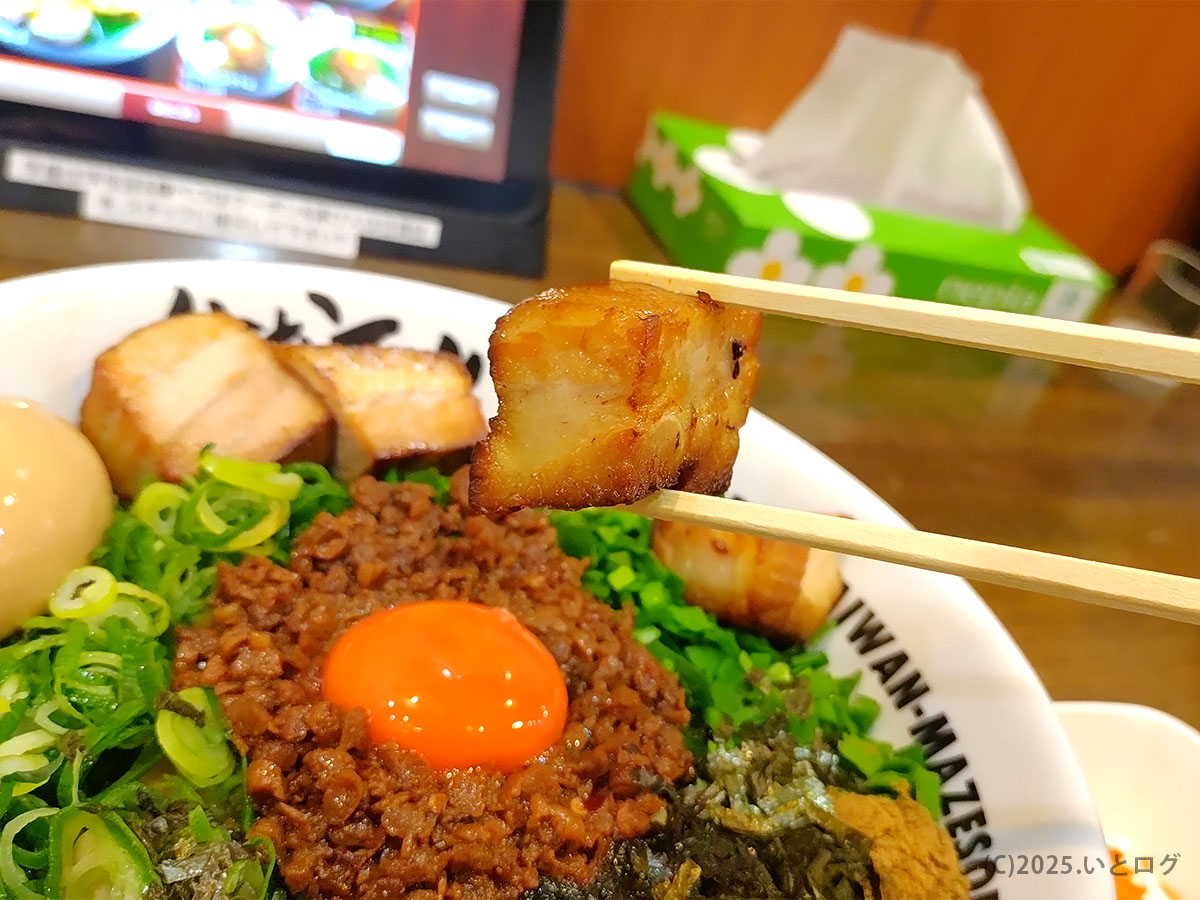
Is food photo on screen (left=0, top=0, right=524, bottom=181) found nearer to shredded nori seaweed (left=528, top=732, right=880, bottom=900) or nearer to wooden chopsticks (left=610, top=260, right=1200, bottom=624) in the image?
wooden chopsticks (left=610, top=260, right=1200, bottom=624)

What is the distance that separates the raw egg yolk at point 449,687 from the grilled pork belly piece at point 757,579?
0.40m

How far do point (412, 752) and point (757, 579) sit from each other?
2.35 ft

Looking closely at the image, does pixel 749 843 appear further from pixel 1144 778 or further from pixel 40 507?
pixel 40 507

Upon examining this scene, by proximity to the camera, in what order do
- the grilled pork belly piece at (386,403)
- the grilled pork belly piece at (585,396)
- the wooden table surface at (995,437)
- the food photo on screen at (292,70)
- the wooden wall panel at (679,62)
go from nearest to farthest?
the grilled pork belly piece at (585,396) < the grilled pork belly piece at (386,403) < the wooden table surface at (995,437) < the food photo on screen at (292,70) < the wooden wall panel at (679,62)

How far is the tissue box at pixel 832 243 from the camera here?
2777 mm

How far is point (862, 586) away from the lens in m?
1.73

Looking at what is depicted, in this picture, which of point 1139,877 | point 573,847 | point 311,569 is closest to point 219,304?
point 311,569

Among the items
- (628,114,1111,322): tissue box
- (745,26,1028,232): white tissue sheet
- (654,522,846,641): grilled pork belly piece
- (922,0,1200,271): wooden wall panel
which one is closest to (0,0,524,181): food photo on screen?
(628,114,1111,322): tissue box

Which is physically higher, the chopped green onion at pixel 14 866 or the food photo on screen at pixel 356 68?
the food photo on screen at pixel 356 68

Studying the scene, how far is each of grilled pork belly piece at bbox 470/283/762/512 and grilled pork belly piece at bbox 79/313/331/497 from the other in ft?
2.67

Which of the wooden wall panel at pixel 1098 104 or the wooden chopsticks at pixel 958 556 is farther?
the wooden wall panel at pixel 1098 104

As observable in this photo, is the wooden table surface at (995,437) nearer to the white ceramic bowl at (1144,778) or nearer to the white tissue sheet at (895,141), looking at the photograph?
the white ceramic bowl at (1144,778)

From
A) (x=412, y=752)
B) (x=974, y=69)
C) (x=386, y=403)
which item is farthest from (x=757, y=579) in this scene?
(x=974, y=69)

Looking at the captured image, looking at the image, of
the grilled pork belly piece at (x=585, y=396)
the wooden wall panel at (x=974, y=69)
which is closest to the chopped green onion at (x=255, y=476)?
the grilled pork belly piece at (x=585, y=396)
